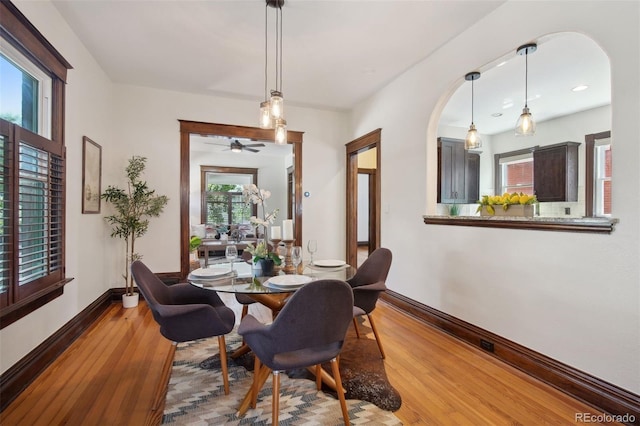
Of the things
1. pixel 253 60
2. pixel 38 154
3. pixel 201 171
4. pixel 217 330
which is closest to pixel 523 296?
pixel 217 330

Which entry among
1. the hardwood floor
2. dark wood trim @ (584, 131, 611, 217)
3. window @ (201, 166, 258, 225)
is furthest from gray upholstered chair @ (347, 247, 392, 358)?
window @ (201, 166, 258, 225)

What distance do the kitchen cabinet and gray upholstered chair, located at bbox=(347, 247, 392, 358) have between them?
9.06 feet

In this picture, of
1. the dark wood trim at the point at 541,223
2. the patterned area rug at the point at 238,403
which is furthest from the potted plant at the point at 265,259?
the dark wood trim at the point at 541,223

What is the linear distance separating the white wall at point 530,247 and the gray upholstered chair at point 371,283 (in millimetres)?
861

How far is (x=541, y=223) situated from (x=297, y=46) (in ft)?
8.86

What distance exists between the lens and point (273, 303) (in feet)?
6.77

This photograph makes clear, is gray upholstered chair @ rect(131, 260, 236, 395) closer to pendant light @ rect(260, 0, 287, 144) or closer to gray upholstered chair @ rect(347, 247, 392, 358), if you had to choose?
gray upholstered chair @ rect(347, 247, 392, 358)

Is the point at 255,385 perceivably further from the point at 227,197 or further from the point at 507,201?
the point at 227,197

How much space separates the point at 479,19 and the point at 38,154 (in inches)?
147

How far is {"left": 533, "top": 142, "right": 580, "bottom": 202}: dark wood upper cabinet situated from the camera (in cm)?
488

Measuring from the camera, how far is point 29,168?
2.14m

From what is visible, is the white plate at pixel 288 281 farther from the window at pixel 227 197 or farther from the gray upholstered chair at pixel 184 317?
the window at pixel 227 197

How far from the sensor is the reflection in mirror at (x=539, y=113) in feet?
10.9

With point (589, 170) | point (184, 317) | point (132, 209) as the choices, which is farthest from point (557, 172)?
point (132, 209)
